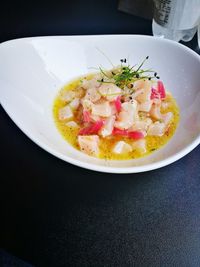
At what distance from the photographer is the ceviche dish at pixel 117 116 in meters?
1.21

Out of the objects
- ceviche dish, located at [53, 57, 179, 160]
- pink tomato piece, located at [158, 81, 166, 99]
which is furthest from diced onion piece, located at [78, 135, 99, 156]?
pink tomato piece, located at [158, 81, 166, 99]

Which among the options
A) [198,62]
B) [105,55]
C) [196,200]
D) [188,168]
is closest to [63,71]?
[105,55]

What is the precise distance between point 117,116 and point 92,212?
1.18ft

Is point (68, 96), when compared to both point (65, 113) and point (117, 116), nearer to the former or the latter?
point (65, 113)

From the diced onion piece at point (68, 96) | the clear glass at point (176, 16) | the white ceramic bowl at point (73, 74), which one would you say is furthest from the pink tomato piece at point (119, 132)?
the clear glass at point (176, 16)

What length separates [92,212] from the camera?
1015 millimetres

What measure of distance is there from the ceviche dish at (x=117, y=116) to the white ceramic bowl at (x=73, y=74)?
0.11ft

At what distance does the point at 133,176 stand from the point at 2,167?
1.23ft

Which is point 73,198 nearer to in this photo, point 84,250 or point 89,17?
point 84,250

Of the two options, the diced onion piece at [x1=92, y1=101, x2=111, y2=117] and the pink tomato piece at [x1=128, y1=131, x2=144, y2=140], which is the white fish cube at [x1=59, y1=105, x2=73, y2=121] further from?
the pink tomato piece at [x1=128, y1=131, x2=144, y2=140]

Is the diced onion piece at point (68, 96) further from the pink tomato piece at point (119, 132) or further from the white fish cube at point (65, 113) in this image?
the pink tomato piece at point (119, 132)

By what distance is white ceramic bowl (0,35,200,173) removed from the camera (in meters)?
1.17

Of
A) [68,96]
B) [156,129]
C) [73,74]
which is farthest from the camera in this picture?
[73,74]

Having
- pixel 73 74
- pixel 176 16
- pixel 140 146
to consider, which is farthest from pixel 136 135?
pixel 176 16
